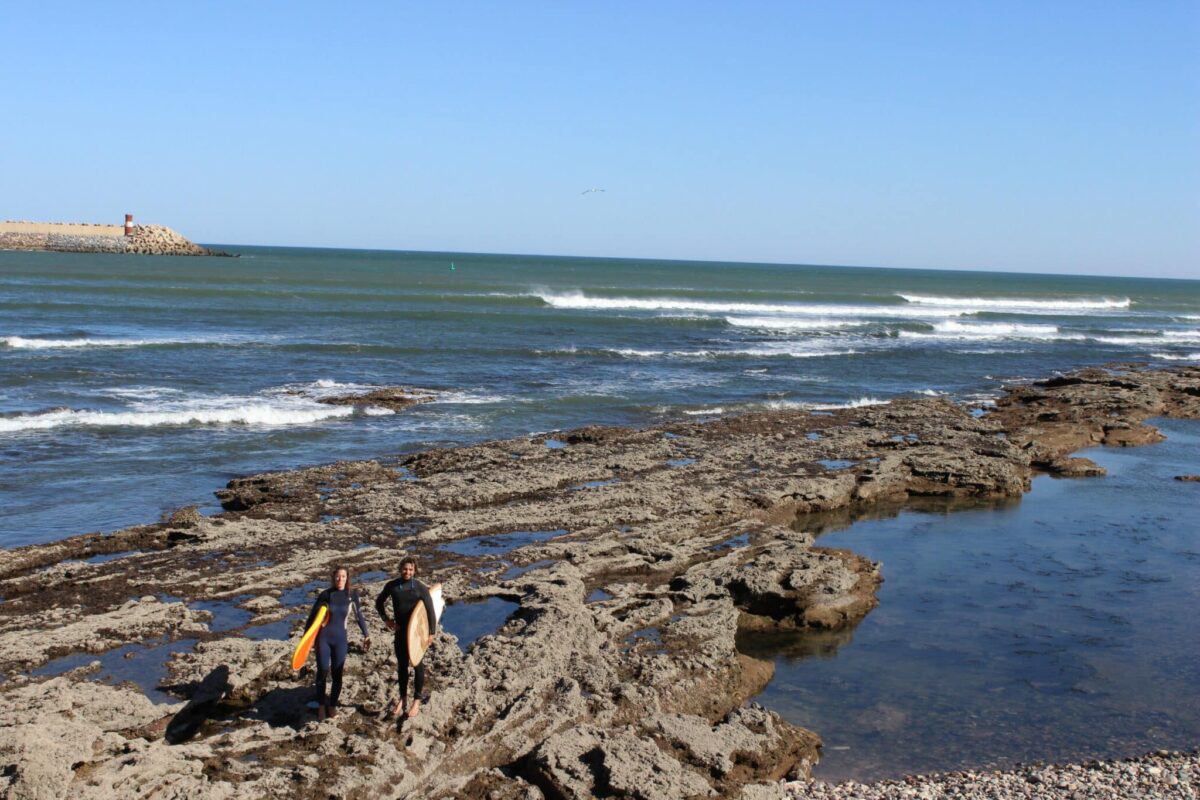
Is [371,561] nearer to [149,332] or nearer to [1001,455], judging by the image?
[1001,455]

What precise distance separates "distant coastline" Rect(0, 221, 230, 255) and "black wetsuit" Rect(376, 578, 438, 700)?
361 ft

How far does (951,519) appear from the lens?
609 inches

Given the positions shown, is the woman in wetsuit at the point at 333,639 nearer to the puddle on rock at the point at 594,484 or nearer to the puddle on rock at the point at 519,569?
the puddle on rock at the point at 519,569

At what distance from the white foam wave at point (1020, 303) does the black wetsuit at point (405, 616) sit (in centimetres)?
6917

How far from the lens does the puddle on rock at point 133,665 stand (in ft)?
29.1

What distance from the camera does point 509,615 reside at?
1081 centimetres

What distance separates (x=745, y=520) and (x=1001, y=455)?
6515mm

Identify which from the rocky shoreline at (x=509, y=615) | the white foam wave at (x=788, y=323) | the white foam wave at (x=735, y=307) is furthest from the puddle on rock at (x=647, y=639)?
the white foam wave at (x=735, y=307)

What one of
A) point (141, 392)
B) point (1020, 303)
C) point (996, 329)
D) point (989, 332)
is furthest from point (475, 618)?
point (1020, 303)

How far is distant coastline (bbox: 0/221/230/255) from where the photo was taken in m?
106

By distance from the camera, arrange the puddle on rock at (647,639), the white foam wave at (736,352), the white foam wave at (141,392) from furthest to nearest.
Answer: the white foam wave at (736,352) < the white foam wave at (141,392) < the puddle on rock at (647,639)

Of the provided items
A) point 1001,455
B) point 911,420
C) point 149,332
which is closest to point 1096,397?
point 911,420

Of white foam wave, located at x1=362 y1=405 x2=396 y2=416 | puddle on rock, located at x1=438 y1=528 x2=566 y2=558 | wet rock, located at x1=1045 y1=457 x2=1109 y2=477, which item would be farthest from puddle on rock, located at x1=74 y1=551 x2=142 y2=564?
wet rock, located at x1=1045 y1=457 x2=1109 y2=477

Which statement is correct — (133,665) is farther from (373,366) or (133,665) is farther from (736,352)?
(736,352)
